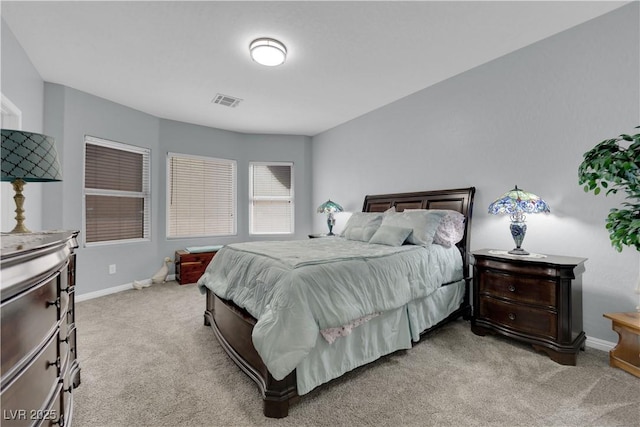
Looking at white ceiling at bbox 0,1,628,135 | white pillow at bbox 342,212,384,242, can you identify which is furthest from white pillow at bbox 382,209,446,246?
white ceiling at bbox 0,1,628,135

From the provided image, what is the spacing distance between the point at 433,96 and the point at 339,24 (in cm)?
173

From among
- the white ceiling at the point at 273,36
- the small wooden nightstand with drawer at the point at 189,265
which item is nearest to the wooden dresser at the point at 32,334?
the white ceiling at the point at 273,36

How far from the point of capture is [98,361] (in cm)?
217

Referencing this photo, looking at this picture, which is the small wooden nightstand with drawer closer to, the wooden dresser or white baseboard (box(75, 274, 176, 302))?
white baseboard (box(75, 274, 176, 302))

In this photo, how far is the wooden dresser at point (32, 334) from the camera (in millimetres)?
742

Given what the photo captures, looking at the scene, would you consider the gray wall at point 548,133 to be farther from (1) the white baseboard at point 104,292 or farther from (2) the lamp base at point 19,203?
(1) the white baseboard at point 104,292

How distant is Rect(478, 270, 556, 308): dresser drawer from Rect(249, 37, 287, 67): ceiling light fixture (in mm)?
2774

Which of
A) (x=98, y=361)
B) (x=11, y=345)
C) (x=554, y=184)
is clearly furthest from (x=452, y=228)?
(x=98, y=361)

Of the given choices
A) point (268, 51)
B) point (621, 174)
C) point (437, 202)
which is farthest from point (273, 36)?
point (621, 174)

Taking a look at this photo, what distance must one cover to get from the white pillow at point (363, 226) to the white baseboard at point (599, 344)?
2.04m

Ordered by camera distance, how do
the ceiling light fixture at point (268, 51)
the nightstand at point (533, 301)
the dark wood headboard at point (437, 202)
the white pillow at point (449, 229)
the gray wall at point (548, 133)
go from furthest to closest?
the dark wood headboard at point (437, 202), the white pillow at point (449, 229), the ceiling light fixture at point (268, 51), the gray wall at point (548, 133), the nightstand at point (533, 301)

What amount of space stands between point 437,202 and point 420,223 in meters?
0.65

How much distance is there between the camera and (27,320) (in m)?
0.88

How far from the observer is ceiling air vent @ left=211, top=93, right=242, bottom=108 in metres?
3.80
